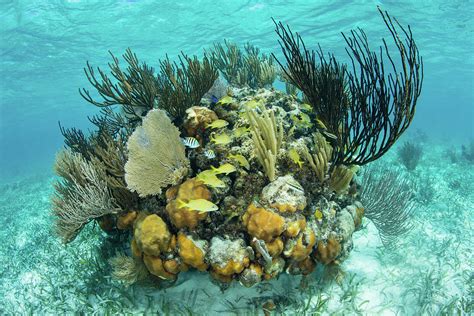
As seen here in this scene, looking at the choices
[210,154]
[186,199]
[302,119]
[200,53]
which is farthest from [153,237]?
[200,53]

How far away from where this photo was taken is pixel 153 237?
419 centimetres

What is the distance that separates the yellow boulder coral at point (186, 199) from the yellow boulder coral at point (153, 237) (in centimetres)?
20

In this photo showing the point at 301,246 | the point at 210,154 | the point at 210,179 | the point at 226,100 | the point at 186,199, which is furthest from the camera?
the point at 226,100

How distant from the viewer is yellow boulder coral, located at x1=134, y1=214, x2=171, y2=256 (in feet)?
13.8

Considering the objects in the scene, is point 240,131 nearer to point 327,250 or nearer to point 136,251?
point 327,250

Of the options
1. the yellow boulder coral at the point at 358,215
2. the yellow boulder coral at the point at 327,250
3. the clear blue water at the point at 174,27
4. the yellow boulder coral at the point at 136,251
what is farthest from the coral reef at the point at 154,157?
the clear blue water at the point at 174,27

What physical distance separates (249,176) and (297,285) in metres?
1.89

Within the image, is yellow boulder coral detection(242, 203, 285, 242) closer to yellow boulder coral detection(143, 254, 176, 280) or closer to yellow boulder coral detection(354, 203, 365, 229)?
yellow boulder coral detection(143, 254, 176, 280)

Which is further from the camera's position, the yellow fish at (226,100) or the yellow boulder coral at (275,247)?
the yellow fish at (226,100)

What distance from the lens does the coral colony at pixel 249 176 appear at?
4086 mm

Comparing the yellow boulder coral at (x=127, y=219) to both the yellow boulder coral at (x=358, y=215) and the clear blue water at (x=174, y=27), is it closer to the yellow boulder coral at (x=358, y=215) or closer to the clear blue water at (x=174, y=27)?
the yellow boulder coral at (x=358, y=215)

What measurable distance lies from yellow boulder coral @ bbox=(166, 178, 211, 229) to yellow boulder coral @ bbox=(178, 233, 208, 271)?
9.5 inches

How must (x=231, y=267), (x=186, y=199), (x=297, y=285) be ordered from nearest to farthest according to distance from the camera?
1. (x=231, y=267)
2. (x=186, y=199)
3. (x=297, y=285)

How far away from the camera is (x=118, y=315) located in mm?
4719
